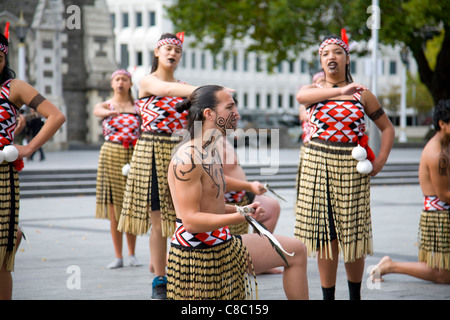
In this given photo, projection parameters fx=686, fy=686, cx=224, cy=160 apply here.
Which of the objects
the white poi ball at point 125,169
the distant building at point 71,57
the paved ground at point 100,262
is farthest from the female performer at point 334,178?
the distant building at point 71,57

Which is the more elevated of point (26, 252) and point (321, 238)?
point (321, 238)

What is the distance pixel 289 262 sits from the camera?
3.87 m

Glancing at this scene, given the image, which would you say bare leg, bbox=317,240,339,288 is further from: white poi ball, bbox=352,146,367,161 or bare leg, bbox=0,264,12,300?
bare leg, bbox=0,264,12,300

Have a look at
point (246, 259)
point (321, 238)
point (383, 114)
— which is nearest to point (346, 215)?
point (321, 238)

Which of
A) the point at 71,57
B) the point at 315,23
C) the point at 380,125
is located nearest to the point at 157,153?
the point at 380,125

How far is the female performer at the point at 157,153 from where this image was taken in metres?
5.67

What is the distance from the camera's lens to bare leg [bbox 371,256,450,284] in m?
6.19

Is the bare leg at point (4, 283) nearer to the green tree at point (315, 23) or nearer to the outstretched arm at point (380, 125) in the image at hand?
the outstretched arm at point (380, 125)

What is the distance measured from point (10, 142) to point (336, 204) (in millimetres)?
2303

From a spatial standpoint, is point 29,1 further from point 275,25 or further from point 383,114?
point 383,114

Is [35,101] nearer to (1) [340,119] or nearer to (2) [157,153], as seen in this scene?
(2) [157,153]

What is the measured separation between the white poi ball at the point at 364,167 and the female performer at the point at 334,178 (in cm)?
7
